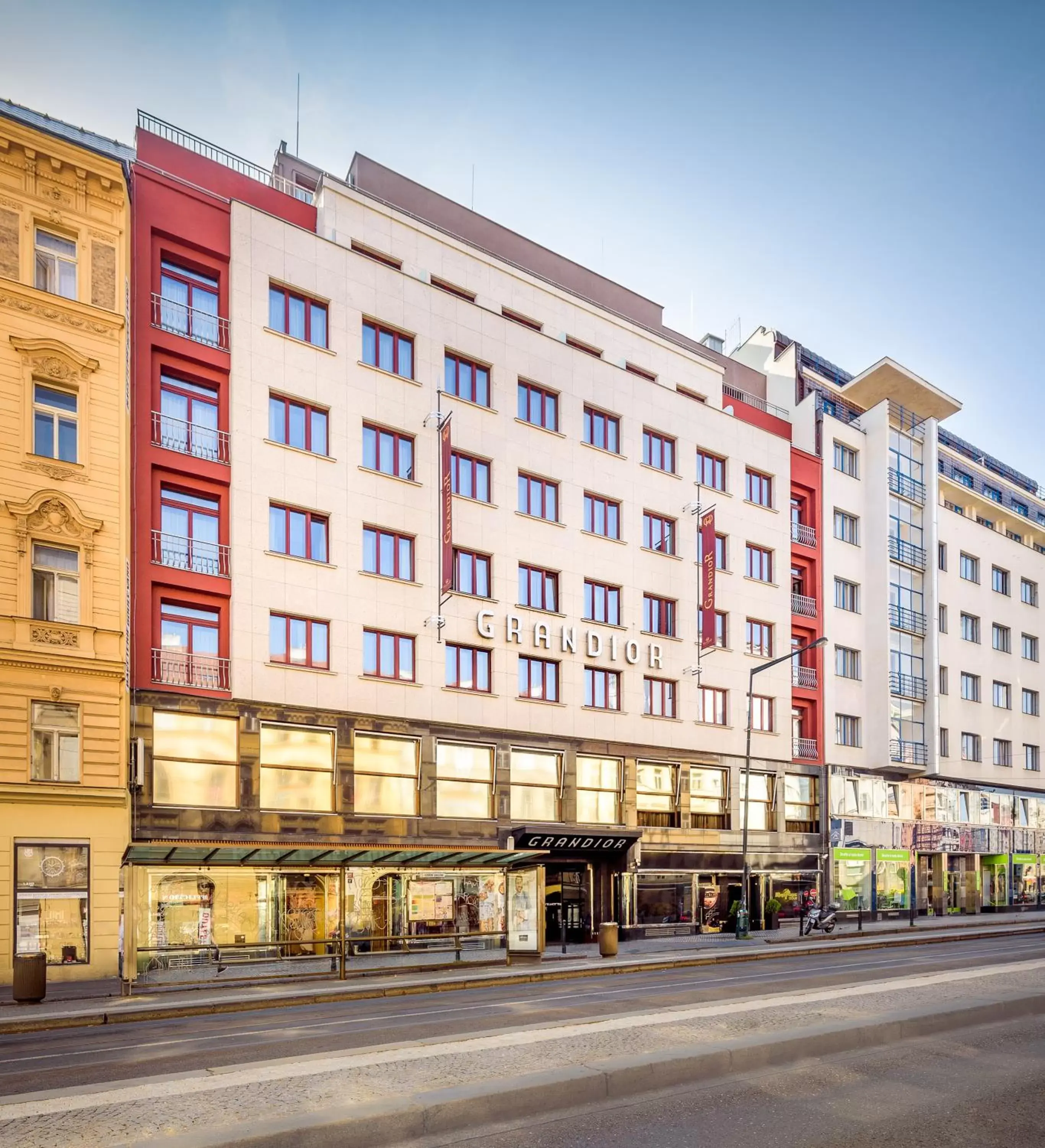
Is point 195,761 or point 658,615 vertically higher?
point 658,615

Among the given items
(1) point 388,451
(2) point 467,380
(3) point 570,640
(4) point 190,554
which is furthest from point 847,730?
(4) point 190,554

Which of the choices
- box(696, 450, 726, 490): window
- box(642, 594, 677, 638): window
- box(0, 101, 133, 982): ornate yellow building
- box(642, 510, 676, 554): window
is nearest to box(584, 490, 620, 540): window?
box(642, 510, 676, 554): window

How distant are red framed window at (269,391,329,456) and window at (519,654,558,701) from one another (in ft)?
34.6

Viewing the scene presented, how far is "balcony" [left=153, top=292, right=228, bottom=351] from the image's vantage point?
1236 inches

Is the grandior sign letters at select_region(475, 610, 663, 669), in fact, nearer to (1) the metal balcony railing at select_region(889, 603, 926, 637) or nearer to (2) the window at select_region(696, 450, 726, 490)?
(2) the window at select_region(696, 450, 726, 490)

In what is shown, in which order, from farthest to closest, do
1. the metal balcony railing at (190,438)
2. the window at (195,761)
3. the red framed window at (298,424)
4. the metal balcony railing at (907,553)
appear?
the metal balcony railing at (907,553) → the red framed window at (298,424) → the metal balcony railing at (190,438) → the window at (195,761)

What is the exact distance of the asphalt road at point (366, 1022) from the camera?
13.3m

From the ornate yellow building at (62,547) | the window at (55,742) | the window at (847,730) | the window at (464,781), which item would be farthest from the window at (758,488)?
the window at (55,742)

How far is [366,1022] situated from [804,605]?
37013 mm

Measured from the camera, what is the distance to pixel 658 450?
1756 inches

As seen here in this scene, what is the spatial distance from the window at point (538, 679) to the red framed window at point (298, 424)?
10.5 m

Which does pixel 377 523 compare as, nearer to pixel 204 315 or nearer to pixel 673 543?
Answer: pixel 204 315

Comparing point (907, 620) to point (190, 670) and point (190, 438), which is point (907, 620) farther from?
point (190, 438)

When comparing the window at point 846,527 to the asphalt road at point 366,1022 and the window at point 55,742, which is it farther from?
the window at point 55,742
